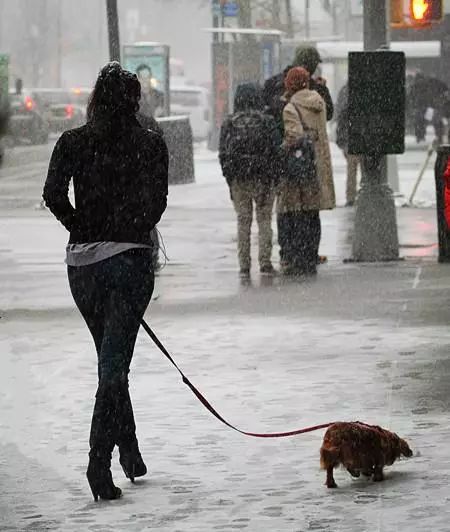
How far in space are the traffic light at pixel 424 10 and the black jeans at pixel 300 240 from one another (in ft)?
11.1

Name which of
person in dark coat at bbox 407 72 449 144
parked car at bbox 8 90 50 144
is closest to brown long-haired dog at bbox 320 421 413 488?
person in dark coat at bbox 407 72 449 144

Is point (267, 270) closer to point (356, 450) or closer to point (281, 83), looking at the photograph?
point (281, 83)

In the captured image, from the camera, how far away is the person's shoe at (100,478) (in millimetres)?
7387

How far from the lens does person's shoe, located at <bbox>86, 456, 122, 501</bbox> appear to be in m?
7.39

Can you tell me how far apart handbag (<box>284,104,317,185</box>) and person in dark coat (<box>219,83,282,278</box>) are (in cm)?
21

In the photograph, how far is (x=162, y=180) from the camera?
7434 millimetres

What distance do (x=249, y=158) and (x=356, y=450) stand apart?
808 cm

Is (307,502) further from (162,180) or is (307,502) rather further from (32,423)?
(32,423)

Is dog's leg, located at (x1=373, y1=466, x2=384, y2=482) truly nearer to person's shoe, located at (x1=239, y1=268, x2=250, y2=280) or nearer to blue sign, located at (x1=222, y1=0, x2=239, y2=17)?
person's shoe, located at (x1=239, y1=268, x2=250, y2=280)

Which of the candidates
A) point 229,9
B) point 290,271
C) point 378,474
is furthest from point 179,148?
point 378,474

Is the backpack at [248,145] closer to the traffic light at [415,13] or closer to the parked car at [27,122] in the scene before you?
the traffic light at [415,13]

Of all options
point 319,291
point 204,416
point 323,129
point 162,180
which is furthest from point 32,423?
point 323,129

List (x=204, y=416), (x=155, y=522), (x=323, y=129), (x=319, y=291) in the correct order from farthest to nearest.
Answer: (x=323, y=129) < (x=319, y=291) < (x=204, y=416) < (x=155, y=522)

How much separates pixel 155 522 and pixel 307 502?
0.63 m
